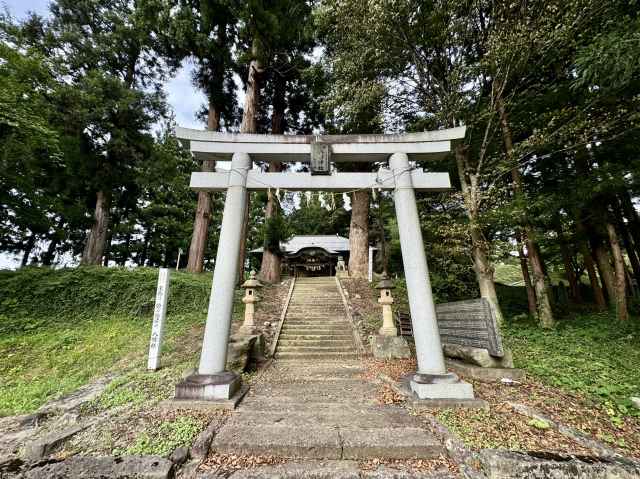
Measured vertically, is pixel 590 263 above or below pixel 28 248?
below

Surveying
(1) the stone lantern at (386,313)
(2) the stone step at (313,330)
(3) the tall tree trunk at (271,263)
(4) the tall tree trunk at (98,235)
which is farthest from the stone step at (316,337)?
(4) the tall tree trunk at (98,235)

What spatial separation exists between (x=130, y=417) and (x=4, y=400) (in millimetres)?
3288

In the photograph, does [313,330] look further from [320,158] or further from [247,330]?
[320,158]

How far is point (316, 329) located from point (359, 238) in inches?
237

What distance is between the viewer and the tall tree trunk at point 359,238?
1228cm

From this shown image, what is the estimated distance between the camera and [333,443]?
2385 millimetres

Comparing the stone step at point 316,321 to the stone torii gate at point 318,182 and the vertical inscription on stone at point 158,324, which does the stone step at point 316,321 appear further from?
the stone torii gate at point 318,182

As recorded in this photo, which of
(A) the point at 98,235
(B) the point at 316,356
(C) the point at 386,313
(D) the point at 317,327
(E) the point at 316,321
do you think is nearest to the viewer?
(B) the point at 316,356

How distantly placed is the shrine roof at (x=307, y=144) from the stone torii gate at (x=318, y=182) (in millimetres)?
15

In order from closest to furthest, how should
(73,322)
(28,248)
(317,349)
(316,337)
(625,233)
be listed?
(317,349)
(316,337)
(73,322)
(625,233)
(28,248)

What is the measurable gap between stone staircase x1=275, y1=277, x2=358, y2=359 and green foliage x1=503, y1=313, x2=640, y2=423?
3478mm

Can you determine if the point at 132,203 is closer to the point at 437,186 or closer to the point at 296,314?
the point at 296,314

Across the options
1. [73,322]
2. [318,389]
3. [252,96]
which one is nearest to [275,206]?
[252,96]

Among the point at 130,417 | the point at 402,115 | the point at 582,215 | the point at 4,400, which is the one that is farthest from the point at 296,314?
the point at 582,215
